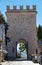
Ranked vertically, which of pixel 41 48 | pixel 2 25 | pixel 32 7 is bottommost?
pixel 41 48

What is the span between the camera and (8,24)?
212 feet

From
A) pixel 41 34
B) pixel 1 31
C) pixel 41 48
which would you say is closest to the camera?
pixel 1 31

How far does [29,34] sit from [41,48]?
16.8ft

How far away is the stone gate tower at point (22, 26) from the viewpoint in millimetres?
64875

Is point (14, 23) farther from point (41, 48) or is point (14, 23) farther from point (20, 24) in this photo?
point (41, 48)

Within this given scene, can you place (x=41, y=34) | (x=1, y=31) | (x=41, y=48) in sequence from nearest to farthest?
(x=1, y=31)
(x=41, y=48)
(x=41, y=34)

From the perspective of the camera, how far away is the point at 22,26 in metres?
65.2

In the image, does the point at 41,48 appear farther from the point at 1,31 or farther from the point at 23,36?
the point at 1,31

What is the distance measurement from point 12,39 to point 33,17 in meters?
7.22

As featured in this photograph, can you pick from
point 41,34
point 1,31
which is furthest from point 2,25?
point 41,34

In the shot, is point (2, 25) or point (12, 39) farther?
point (12, 39)

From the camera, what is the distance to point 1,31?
54.3 metres

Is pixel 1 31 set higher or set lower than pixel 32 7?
lower

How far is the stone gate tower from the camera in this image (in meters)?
64.9
